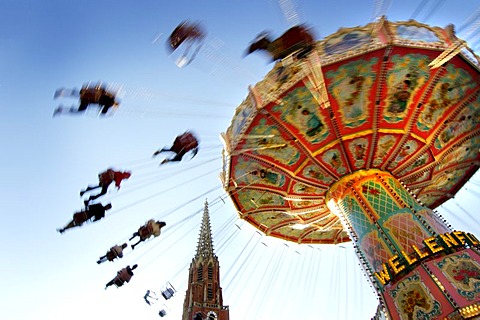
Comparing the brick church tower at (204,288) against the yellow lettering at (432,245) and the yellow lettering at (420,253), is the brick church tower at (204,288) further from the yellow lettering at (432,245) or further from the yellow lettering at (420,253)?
the yellow lettering at (432,245)

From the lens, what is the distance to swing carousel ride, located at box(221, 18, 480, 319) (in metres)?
9.79

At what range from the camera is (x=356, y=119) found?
40.8 feet

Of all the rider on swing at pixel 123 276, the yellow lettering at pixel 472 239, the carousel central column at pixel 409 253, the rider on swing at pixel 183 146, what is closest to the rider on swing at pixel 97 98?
the rider on swing at pixel 183 146

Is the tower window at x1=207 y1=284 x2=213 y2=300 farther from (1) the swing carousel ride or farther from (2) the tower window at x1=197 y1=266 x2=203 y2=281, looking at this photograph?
(1) the swing carousel ride

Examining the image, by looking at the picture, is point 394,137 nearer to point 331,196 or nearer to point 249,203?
point 331,196

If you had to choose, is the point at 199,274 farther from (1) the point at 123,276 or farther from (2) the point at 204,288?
(1) the point at 123,276

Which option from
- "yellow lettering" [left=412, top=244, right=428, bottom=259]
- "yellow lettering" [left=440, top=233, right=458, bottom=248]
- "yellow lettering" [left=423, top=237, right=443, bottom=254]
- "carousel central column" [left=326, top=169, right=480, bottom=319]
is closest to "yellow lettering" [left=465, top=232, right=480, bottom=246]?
"carousel central column" [left=326, top=169, right=480, bottom=319]

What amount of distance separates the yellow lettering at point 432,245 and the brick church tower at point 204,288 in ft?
117

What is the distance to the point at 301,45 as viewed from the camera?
1024 centimetres

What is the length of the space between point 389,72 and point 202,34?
5546mm

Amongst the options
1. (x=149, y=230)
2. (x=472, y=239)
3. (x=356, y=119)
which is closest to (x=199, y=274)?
(x=149, y=230)

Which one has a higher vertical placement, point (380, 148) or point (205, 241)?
point (205, 241)

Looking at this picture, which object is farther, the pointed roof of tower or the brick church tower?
the pointed roof of tower

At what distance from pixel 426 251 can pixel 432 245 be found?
215 mm
